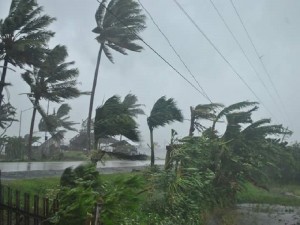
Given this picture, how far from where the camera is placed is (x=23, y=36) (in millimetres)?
20000

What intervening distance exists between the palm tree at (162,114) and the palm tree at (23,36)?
841 cm

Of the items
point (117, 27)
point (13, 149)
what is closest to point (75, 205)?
point (117, 27)

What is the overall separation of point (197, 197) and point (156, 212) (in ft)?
5.30

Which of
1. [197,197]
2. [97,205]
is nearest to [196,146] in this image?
[197,197]

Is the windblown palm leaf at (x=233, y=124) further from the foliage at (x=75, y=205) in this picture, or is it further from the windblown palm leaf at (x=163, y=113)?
the foliage at (x=75, y=205)

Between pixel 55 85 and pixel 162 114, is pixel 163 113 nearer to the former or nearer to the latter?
pixel 162 114

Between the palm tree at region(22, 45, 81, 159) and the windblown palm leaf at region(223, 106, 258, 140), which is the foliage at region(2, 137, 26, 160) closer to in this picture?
the palm tree at region(22, 45, 81, 159)

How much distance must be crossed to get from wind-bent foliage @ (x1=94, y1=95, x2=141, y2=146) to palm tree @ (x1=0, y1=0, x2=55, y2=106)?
1037 centimetres

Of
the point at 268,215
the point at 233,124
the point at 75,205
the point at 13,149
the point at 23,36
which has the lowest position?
the point at 268,215

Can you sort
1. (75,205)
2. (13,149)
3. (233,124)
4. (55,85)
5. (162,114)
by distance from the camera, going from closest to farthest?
(75,205) → (162,114) → (233,124) → (55,85) → (13,149)

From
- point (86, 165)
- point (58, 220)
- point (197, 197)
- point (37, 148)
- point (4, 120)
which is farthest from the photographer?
point (37, 148)

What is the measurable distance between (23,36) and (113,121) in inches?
519

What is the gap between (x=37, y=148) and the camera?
4700 cm

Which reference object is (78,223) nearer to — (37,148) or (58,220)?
(58,220)
